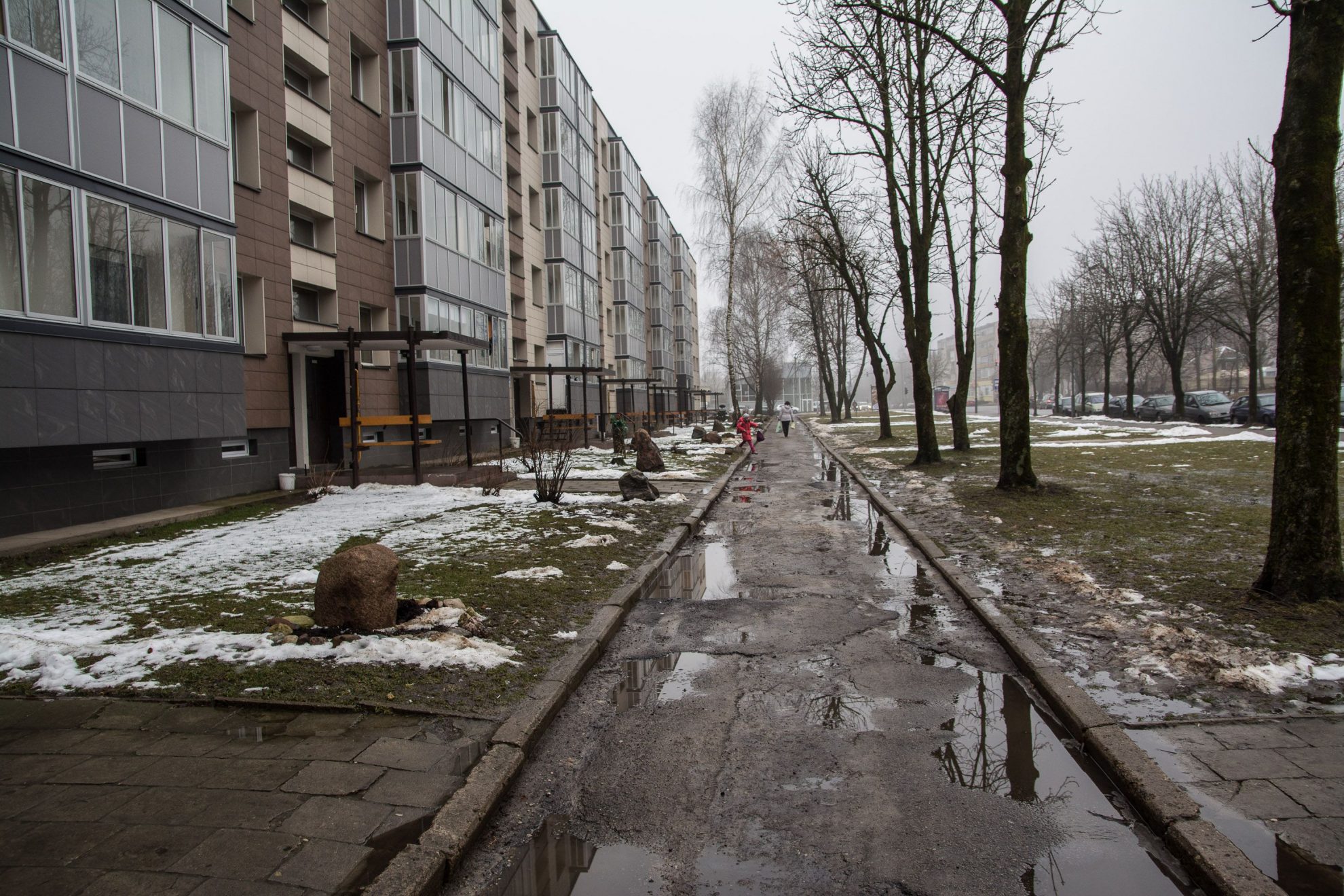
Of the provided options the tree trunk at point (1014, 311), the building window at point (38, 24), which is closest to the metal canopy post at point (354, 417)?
the building window at point (38, 24)

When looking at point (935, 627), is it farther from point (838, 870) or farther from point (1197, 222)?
point (1197, 222)

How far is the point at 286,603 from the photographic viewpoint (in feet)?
20.4

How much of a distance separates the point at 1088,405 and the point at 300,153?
55.9m

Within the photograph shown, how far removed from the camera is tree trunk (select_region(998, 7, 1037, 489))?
12328mm

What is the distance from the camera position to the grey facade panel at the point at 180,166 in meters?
11.5

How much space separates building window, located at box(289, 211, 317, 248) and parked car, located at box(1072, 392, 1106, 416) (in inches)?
1876

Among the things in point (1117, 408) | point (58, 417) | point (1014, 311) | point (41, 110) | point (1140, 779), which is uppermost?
point (41, 110)

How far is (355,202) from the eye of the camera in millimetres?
19625

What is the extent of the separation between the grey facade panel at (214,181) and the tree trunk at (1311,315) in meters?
13.2

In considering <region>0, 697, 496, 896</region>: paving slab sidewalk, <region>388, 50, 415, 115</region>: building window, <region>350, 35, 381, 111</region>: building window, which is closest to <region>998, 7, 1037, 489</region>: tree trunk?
<region>0, 697, 496, 896</region>: paving slab sidewalk

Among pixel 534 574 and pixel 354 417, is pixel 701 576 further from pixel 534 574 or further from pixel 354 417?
pixel 354 417

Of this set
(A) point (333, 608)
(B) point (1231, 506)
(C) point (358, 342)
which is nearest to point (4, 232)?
(C) point (358, 342)

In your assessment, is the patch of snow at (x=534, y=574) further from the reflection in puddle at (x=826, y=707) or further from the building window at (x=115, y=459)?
the building window at (x=115, y=459)

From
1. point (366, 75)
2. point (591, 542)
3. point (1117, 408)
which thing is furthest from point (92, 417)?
point (1117, 408)
